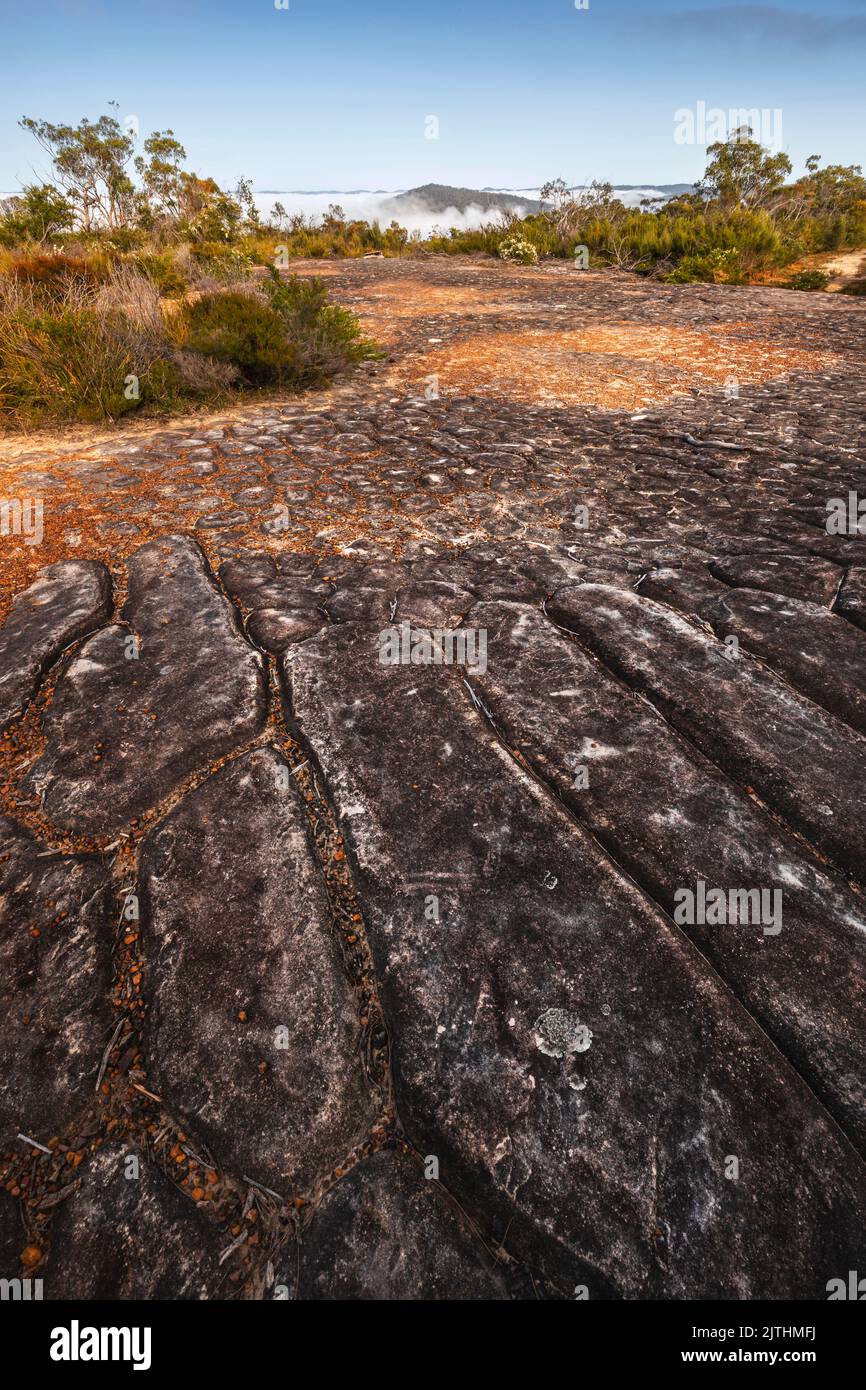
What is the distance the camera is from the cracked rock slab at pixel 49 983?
107 centimetres

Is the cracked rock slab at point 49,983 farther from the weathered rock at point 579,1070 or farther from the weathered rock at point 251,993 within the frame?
the weathered rock at point 579,1070

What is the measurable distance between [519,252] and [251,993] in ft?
53.7

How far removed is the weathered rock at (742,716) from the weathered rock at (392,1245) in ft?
3.75

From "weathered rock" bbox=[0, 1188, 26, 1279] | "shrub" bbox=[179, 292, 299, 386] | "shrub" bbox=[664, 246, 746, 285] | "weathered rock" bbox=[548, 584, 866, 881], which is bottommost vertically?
"weathered rock" bbox=[0, 1188, 26, 1279]

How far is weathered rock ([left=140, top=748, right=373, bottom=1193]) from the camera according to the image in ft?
3.39

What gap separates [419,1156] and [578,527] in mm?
2576

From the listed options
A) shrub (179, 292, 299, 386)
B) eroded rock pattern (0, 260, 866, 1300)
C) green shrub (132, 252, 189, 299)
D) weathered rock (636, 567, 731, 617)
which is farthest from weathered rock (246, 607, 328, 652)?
green shrub (132, 252, 189, 299)

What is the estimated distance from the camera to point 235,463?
3.66 m

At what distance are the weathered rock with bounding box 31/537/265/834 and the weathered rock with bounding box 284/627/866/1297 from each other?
53cm

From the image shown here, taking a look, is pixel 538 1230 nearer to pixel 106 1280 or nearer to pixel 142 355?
pixel 106 1280

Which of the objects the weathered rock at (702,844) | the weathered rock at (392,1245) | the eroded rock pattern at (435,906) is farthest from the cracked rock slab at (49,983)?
the weathered rock at (702,844)

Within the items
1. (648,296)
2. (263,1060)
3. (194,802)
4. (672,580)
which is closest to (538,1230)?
(263,1060)

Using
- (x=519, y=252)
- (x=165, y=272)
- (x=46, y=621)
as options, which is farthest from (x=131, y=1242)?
(x=519, y=252)

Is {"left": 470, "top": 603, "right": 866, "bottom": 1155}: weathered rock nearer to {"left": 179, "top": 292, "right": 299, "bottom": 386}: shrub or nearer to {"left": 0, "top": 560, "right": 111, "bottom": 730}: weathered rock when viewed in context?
{"left": 0, "top": 560, "right": 111, "bottom": 730}: weathered rock
